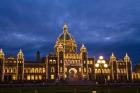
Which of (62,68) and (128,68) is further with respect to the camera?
(128,68)

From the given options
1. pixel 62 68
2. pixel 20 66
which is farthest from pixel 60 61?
pixel 20 66

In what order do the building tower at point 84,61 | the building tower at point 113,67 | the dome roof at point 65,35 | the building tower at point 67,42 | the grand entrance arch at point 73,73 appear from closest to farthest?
the grand entrance arch at point 73,73
the building tower at point 84,61
the building tower at point 113,67
the building tower at point 67,42
the dome roof at point 65,35

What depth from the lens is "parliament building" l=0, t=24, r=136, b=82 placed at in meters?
136

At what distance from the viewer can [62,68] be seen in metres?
139

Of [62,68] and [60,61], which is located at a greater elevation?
[60,61]

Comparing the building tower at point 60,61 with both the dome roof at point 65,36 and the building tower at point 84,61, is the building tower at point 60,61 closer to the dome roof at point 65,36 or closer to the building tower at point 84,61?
the building tower at point 84,61

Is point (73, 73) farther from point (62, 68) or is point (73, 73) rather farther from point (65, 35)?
point (65, 35)

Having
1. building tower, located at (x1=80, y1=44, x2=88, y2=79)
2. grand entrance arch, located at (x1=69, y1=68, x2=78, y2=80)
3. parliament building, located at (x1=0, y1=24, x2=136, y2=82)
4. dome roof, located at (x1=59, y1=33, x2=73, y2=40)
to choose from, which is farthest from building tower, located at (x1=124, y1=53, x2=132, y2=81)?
dome roof, located at (x1=59, y1=33, x2=73, y2=40)

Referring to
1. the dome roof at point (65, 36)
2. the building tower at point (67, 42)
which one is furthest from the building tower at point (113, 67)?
the dome roof at point (65, 36)

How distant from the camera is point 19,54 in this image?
458ft

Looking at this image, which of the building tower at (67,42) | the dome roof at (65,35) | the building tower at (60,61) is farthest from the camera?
the dome roof at (65,35)

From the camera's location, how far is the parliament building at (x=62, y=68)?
5349 inches

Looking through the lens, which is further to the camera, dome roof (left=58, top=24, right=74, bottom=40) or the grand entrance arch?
dome roof (left=58, top=24, right=74, bottom=40)

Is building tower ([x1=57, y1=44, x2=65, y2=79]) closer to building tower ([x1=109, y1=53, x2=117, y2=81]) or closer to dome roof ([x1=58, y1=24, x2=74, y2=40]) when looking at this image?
dome roof ([x1=58, y1=24, x2=74, y2=40])
